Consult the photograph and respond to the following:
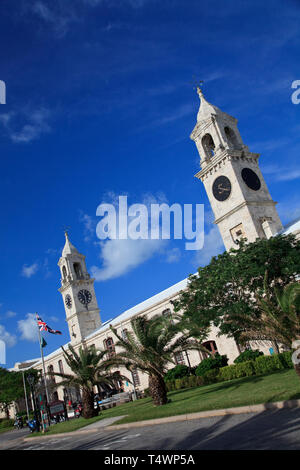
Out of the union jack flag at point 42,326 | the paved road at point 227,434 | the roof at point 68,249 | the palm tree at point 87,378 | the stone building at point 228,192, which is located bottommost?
the paved road at point 227,434

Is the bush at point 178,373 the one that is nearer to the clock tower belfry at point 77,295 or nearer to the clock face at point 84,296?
the clock tower belfry at point 77,295

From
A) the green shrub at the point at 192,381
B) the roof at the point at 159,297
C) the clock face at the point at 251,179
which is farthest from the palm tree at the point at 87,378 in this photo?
the clock face at the point at 251,179

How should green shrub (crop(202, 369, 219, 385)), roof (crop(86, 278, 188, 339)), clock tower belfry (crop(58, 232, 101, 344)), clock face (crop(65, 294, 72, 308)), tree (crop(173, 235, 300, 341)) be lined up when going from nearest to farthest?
tree (crop(173, 235, 300, 341)), green shrub (crop(202, 369, 219, 385)), roof (crop(86, 278, 188, 339)), clock tower belfry (crop(58, 232, 101, 344)), clock face (crop(65, 294, 72, 308))

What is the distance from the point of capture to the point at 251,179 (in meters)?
34.2

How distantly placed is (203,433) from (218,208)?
2712cm

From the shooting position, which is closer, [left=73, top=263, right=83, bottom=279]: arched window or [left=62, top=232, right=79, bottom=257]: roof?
[left=62, top=232, right=79, bottom=257]: roof

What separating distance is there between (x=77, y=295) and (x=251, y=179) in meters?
36.2

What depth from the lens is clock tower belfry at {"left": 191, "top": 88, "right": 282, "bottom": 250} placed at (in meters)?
32.0

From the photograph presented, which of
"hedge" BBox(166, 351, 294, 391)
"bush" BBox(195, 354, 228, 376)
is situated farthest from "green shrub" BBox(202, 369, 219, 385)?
"bush" BBox(195, 354, 228, 376)

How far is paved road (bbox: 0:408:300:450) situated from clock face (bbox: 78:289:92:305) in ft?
159

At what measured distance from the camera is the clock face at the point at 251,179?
33566 millimetres

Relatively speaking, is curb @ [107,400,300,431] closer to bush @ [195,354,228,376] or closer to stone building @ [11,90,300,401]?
bush @ [195,354,228,376]

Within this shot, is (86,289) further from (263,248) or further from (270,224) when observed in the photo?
(263,248)

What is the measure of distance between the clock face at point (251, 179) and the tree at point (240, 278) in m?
11.9
